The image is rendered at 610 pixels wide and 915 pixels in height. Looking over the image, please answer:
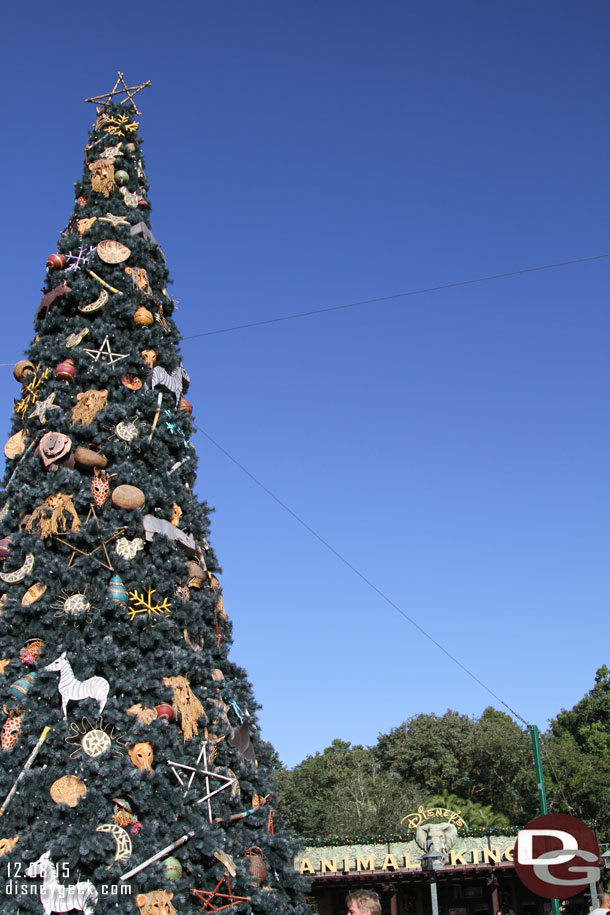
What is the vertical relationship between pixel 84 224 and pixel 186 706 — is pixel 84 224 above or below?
above

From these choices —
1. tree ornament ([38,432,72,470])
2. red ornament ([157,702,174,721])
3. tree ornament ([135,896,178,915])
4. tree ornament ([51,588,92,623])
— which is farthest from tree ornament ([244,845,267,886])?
tree ornament ([38,432,72,470])

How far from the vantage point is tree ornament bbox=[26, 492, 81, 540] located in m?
8.16

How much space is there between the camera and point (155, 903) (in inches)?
256

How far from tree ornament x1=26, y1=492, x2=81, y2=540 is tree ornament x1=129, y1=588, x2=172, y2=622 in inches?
38.8

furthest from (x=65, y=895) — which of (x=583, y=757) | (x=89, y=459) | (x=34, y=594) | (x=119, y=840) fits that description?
(x=583, y=757)

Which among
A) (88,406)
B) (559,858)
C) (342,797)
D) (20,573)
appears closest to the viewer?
(559,858)

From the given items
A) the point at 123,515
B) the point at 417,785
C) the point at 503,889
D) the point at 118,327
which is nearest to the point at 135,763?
the point at 123,515

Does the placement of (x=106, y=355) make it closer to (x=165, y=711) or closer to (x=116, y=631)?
(x=116, y=631)

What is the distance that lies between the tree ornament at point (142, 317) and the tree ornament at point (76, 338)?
604 mm

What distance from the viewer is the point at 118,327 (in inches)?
373

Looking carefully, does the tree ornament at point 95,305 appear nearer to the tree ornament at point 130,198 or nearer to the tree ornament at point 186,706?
the tree ornament at point 130,198

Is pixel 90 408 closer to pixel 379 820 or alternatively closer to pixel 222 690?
pixel 222 690

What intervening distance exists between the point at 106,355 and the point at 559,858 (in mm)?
7251

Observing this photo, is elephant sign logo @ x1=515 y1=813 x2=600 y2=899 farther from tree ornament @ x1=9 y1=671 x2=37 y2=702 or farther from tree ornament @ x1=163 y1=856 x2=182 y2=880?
tree ornament @ x1=9 y1=671 x2=37 y2=702
